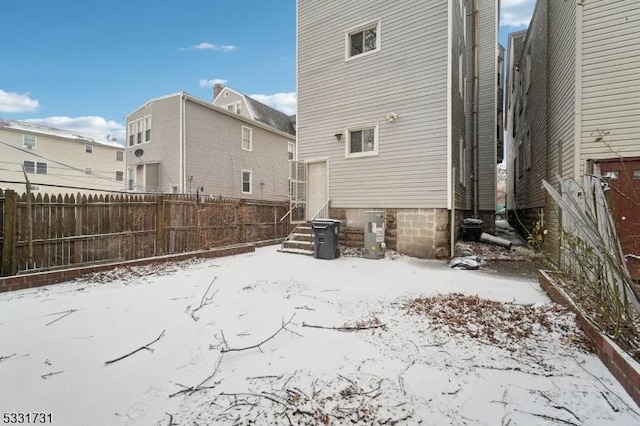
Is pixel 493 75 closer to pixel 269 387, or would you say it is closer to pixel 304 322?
pixel 304 322

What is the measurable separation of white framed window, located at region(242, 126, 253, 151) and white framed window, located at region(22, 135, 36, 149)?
51.8 feet

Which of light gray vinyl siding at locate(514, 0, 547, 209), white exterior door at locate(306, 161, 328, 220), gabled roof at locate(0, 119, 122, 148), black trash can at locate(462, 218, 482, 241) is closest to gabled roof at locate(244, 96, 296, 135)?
white exterior door at locate(306, 161, 328, 220)

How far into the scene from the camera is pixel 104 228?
6004 mm

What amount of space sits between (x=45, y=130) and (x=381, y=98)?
25.5 m

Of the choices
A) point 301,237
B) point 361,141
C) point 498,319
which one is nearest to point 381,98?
point 361,141

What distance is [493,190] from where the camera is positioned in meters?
13.5

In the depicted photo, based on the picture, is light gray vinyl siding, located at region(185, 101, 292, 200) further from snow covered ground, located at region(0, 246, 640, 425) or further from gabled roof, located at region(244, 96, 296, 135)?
snow covered ground, located at region(0, 246, 640, 425)

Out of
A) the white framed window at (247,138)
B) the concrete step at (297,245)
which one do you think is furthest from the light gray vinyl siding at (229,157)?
the concrete step at (297,245)

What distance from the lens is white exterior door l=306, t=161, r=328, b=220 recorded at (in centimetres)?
971

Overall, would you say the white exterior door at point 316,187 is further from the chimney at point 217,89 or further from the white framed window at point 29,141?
the white framed window at point 29,141

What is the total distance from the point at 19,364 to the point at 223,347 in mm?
1657

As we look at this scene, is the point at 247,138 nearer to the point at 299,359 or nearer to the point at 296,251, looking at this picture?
the point at 296,251

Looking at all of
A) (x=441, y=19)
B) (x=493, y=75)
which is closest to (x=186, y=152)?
(x=441, y=19)

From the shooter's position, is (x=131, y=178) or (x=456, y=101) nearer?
Result: (x=456, y=101)
